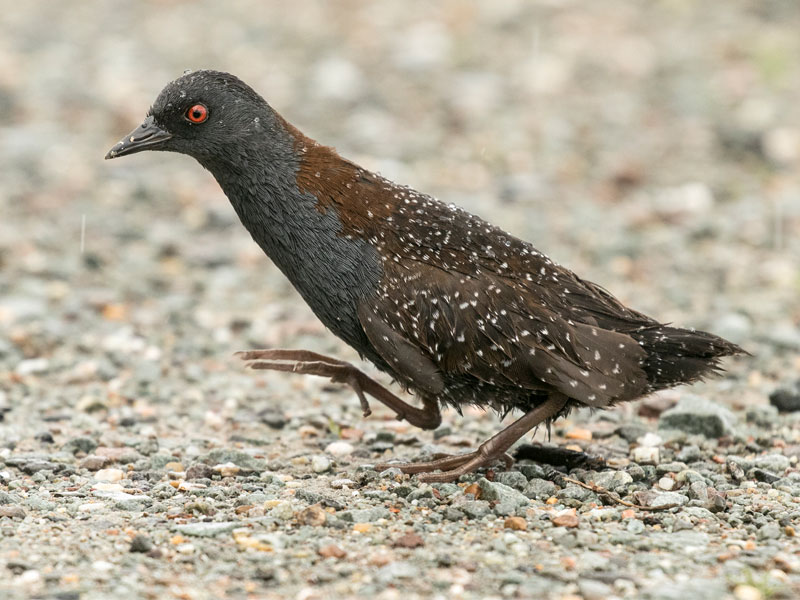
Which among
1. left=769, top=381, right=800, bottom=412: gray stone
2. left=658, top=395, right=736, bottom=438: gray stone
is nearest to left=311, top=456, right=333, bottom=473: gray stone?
left=658, top=395, right=736, bottom=438: gray stone

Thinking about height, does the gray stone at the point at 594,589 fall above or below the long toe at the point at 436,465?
below

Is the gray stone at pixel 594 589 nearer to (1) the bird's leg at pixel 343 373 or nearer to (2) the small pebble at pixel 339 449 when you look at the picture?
(1) the bird's leg at pixel 343 373

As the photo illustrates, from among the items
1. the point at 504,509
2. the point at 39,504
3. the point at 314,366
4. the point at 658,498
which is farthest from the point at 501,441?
the point at 39,504

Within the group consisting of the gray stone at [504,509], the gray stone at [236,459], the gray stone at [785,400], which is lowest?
the gray stone at [236,459]

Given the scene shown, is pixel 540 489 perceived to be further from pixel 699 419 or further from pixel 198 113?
pixel 198 113

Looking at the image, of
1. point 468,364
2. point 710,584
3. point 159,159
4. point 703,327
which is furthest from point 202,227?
point 710,584

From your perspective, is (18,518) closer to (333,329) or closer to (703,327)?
(333,329)

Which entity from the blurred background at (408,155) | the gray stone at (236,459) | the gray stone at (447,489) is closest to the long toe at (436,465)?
the gray stone at (447,489)
